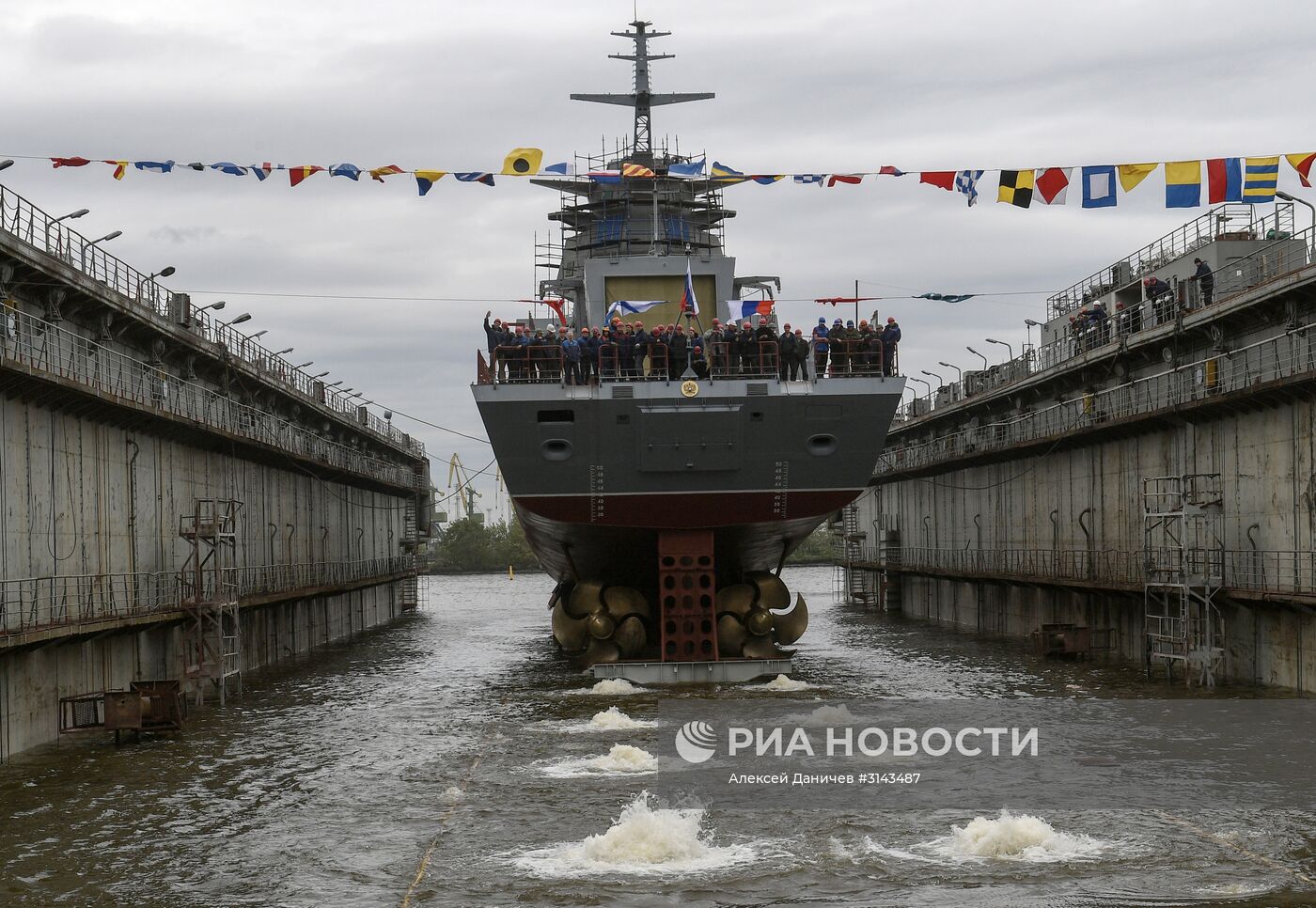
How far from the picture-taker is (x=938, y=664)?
3881 cm

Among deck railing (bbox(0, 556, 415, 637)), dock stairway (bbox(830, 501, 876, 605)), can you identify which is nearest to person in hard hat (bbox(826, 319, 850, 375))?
deck railing (bbox(0, 556, 415, 637))

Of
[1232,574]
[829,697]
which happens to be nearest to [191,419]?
[829,697]

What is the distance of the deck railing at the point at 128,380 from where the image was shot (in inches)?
974

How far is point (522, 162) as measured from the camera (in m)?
31.9

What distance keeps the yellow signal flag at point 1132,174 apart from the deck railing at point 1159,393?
451 centimetres

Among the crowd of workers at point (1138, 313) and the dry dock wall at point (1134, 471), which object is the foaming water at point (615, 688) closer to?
the dry dock wall at point (1134, 471)

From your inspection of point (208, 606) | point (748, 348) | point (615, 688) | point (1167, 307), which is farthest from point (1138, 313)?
point (208, 606)

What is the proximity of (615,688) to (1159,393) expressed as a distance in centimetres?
1741

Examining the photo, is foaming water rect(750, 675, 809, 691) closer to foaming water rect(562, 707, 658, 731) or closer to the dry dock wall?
foaming water rect(562, 707, 658, 731)

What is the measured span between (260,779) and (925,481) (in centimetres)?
4736

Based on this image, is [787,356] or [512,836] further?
[787,356]

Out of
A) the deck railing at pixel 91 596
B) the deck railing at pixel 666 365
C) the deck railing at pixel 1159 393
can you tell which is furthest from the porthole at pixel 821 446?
the deck railing at pixel 91 596

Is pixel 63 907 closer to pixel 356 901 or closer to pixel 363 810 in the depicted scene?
pixel 356 901

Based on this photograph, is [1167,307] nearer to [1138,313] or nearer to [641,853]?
[1138,313]
